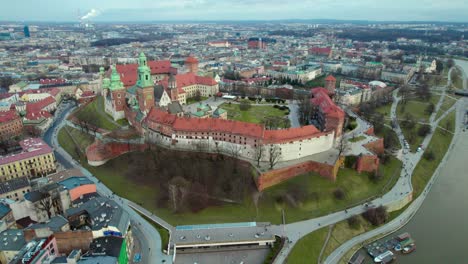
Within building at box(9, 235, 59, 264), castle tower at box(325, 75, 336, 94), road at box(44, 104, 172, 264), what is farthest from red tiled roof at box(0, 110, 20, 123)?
castle tower at box(325, 75, 336, 94)

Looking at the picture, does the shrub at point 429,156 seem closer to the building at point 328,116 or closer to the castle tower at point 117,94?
the building at point 328,116


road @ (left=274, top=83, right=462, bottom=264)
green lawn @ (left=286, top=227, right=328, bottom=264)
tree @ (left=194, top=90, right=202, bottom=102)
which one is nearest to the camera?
green lawn @ (left=286, top=227, right=328, bottom=264)

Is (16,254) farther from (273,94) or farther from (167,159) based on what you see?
(273,94)

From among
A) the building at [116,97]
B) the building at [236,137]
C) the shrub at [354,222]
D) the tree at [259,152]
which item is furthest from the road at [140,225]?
the shrub at [354,222]

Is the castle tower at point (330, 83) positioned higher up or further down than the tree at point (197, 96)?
higher up

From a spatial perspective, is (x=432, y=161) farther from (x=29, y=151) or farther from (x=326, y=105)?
(x=29, y=151)

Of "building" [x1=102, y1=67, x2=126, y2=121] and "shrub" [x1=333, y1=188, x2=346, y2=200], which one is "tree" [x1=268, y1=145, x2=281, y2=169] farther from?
"building" [x1=102, y1=67, x2=126, y2=121]

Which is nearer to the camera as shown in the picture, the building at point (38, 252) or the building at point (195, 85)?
the building at point (38, 252)

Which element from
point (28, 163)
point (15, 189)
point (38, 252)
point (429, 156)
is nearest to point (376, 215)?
point (429, 156)
